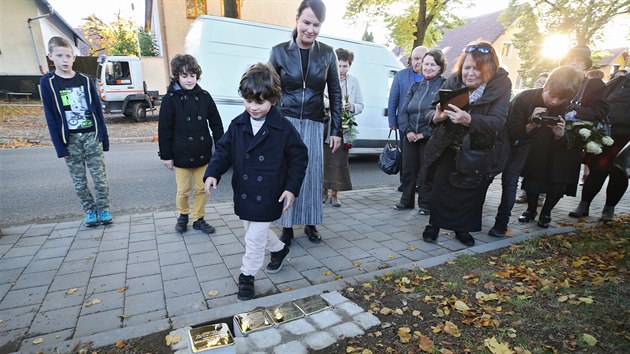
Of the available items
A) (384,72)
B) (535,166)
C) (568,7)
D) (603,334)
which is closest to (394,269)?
(603,334)

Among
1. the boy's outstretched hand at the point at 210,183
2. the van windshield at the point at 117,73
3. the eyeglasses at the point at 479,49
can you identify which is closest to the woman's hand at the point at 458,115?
the eyeglasses at the point at 479,49

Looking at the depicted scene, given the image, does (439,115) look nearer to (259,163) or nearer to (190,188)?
(259,163)

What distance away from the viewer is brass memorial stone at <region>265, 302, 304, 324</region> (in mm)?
2441

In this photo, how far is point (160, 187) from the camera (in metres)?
6.04

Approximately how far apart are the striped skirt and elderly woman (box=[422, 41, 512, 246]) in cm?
119

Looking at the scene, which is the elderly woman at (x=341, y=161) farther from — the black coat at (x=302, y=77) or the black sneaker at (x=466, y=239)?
the black sneaker at (x=466, y=239)

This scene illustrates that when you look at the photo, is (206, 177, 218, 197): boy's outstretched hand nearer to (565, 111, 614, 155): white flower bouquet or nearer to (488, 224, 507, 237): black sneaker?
(488, 224, 507, 237): black sneaker

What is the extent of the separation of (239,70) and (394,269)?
196 inches

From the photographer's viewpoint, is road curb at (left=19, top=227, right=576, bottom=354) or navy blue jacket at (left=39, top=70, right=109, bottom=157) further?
navy blue jacket at (left=39, top=70, right=109, bottom=157)

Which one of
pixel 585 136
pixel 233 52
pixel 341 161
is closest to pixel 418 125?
pixel 341 161

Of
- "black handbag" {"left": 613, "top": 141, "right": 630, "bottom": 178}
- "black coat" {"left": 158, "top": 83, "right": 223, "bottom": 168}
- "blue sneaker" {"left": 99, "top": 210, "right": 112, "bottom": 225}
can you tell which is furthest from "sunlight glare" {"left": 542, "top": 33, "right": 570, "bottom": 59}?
"blue sneaker" {"left": 99, "top": 210, "right": 112, "bottom": 225}

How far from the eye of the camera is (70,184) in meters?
6.04

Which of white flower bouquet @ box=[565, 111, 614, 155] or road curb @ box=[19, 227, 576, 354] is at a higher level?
white flower bouquet @ box=[565, 111, 614, 155]

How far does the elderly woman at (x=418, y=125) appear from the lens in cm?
442
